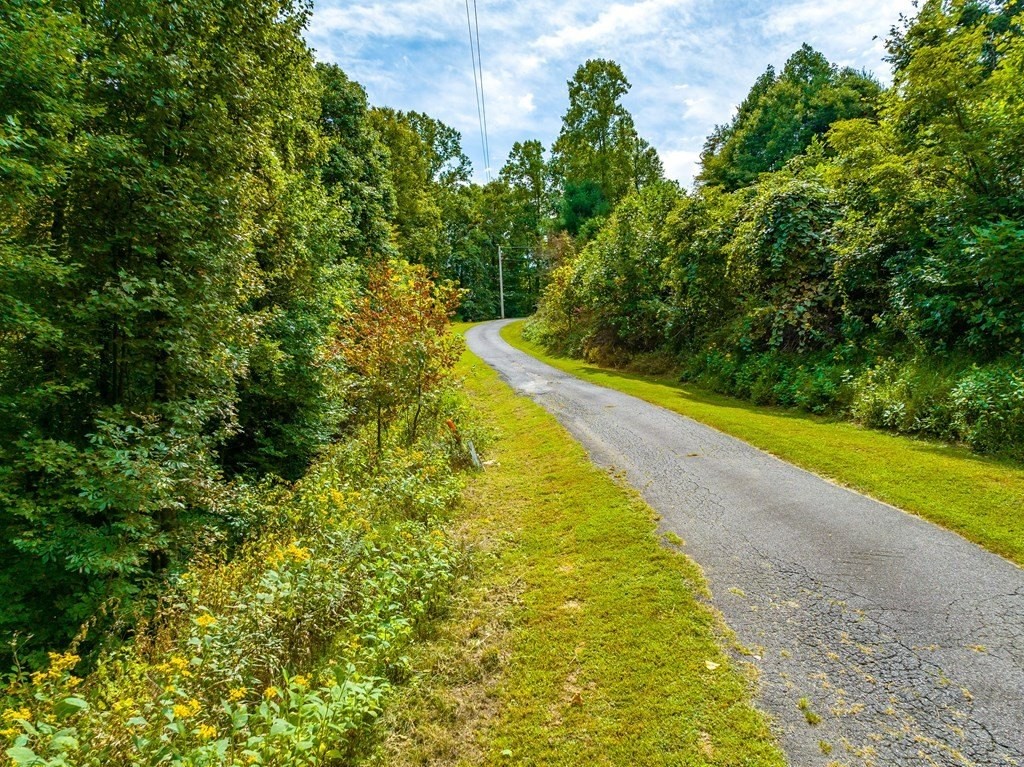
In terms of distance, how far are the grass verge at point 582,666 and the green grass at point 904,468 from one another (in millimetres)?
2797

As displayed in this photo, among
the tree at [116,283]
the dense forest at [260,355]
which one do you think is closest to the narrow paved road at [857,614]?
the dense forest at [260,355]

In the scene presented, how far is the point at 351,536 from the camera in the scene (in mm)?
5094

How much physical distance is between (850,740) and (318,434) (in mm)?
9389

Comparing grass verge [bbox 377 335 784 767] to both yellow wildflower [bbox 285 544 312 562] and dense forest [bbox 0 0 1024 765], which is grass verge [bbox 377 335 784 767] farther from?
yellow wildflower [bbox 285 544 312 562]

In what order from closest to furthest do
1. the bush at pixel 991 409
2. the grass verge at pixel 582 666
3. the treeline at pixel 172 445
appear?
the grass verge at pixel 582 666 → the treeline at pixel 172 445 → the bush at pixel 991 409

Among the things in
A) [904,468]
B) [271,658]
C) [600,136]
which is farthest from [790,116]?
[271,658]

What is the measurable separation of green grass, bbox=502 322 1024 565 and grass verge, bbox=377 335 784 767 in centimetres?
280

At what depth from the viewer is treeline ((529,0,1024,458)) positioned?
24.6ft

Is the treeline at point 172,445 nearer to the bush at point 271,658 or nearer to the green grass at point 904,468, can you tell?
the bush at point 271,658

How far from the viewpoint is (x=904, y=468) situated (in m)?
6.16

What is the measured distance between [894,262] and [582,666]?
34.5 feet

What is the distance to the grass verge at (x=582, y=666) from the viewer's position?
2.85 m

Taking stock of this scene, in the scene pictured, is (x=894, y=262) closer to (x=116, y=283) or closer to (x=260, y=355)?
(x=260, y=355)

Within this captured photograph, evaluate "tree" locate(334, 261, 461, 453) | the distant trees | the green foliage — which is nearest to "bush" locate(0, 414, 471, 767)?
"tree" locate(334, 261, 461, 453)
